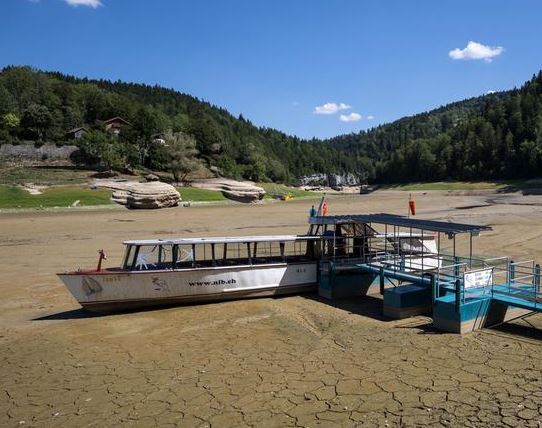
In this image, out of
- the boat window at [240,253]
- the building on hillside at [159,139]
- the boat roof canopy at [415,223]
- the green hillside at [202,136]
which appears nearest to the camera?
the boat roof canopy at [415,223]

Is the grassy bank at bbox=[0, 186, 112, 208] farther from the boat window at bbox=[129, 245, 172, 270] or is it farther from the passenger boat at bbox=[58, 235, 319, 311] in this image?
the passenger boat at bbox=[58, 235, 319, 311]

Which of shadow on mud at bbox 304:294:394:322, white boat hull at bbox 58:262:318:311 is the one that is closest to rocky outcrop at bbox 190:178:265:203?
white boat hull at bbox 58:262:318:311

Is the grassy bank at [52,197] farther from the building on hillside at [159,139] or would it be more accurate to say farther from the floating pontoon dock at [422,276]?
the floating pontoon dock at [422,276]

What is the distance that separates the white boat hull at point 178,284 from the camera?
17375 millimetres

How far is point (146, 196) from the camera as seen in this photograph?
55406 mm

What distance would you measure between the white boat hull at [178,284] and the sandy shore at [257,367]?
501 mm

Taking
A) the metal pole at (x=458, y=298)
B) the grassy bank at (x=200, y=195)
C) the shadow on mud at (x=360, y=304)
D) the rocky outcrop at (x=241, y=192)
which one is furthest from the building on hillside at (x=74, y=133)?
the metal pole at (x=458, y=298)

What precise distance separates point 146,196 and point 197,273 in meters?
39.0

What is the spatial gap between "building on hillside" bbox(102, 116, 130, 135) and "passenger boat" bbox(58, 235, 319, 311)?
10114cm

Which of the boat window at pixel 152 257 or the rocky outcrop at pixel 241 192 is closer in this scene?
the boat window at pixel 152 257

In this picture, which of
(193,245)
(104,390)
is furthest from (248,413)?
(193,245)

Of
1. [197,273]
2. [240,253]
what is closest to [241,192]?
[240,253]

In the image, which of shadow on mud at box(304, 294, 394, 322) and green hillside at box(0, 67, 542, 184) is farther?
green hillside at box(0, 67, 542, 184)

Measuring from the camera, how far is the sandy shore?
9.33 m
